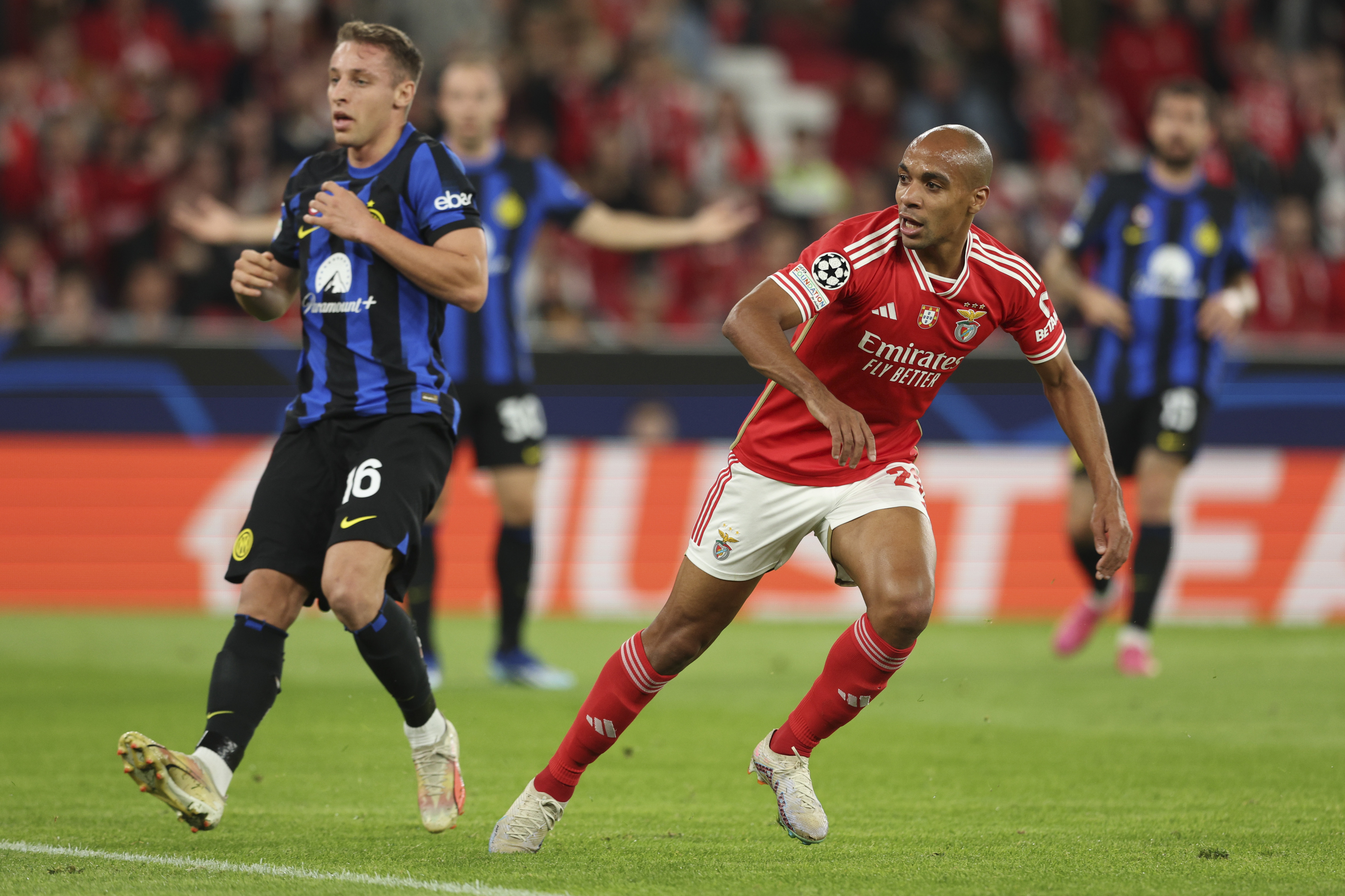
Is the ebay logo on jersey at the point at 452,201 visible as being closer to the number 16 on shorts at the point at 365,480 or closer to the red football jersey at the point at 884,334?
the number 16 on shorts at the point at 365,480

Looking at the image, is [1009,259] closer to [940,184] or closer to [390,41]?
[940,184]

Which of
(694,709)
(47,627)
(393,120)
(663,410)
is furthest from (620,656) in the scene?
(663,410)

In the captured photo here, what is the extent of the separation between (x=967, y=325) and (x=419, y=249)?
1.65 meters

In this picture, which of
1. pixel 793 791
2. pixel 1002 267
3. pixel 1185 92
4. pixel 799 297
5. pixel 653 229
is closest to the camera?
pixel 799 297

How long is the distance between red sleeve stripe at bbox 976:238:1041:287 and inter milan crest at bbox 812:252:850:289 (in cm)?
51

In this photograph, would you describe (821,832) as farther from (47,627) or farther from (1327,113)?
(1327,113)

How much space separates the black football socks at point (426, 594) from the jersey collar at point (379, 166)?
333 centimetres

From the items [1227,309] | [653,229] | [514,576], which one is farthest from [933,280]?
[1227,309]

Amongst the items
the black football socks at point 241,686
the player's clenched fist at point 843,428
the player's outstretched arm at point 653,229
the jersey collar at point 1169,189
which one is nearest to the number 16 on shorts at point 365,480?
the black football socks at point 241,686

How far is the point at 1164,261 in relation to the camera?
9047mm

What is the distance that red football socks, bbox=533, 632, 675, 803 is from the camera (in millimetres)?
4793

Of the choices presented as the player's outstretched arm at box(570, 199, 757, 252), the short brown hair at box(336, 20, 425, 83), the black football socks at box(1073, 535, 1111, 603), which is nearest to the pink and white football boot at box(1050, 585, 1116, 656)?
the black football socks at box(1073, 535, 1111, 603)

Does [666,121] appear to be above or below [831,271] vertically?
below

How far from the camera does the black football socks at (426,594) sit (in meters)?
8.24
